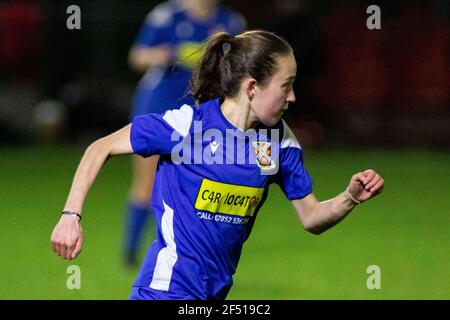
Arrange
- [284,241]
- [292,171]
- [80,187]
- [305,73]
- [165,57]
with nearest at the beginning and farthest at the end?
[80,187]
[292,171]
[165,57]
[284,241]
[305,73]

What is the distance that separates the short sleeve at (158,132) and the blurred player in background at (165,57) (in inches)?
111

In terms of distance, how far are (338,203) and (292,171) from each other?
246 mm

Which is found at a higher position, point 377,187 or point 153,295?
point 377,187

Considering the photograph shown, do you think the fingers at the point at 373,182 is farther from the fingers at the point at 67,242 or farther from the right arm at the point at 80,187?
the fingers at the point at 67,242

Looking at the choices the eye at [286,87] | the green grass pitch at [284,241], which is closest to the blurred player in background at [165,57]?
the green grass pitch at [284,241]

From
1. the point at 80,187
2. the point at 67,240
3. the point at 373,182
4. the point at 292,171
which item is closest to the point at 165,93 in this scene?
the point at 292,171

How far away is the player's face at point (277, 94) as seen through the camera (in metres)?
4.38

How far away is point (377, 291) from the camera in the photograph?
670 cm

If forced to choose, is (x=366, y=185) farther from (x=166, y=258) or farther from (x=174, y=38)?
(x=174, y=38)

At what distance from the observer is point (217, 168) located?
4.42 metres

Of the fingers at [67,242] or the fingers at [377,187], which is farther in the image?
the fingers at [377,187]

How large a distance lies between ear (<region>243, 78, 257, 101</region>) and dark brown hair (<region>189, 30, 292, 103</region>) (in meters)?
0.02
